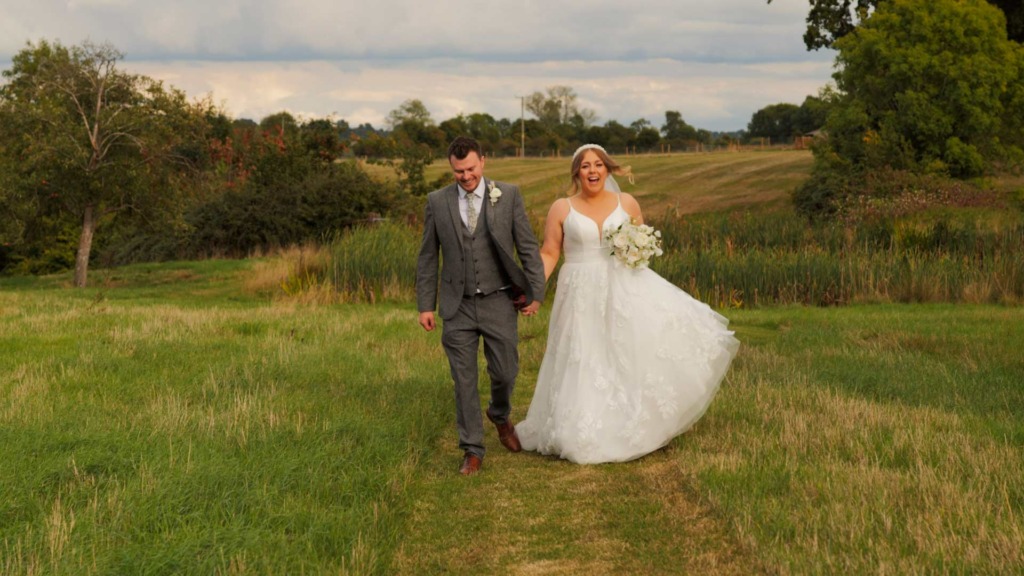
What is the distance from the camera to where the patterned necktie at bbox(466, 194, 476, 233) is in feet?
A: 25.8

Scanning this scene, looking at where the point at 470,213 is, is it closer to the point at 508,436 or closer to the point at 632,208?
the point at 632,208

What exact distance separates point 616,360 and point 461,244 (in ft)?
5.07

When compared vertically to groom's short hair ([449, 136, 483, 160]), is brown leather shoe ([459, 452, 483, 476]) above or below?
below

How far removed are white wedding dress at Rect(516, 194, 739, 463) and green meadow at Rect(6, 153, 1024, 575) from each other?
0.80ft

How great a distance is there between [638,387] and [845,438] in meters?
1.53

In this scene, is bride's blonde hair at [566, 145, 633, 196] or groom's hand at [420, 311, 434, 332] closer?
groom's hand at [420, 311, 434, 332]

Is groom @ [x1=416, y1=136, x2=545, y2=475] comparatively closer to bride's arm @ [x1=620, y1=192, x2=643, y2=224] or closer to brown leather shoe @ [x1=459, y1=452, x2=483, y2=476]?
brown leather shoe @ [x1=459, y1=452, x2=483, y2=476]

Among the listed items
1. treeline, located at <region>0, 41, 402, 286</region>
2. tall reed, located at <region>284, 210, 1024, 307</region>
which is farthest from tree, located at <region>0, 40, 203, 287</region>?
tall reed, located at <region>284, 210, 1024, 307</region>

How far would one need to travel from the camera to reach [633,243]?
8430mm

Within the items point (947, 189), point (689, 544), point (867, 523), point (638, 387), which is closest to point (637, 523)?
point (689, 544)

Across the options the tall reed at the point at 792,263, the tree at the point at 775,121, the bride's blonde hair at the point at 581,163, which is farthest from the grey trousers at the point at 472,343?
the tree at the point at 775,121

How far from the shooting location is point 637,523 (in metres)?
6.42

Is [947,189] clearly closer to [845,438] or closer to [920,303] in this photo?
[920,303]

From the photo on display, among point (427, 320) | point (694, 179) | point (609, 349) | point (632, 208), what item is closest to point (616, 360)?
point (609, 349)
